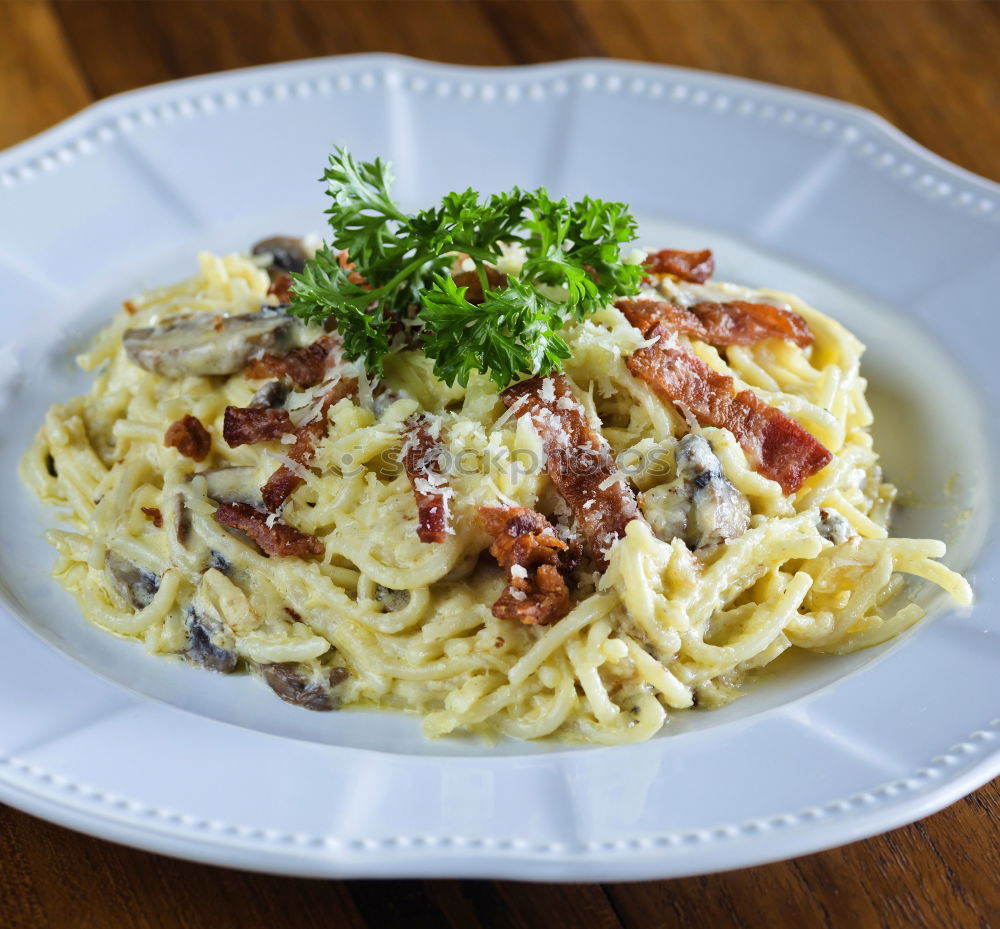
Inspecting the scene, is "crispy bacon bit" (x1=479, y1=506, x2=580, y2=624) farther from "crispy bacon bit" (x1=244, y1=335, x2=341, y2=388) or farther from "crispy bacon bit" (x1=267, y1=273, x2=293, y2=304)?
"crispy bacon bit" (x1=267, y1=273, x2=293, y2=304)

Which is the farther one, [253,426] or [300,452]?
[253,426]

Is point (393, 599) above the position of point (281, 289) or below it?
below

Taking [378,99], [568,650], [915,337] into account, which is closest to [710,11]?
[378,99]

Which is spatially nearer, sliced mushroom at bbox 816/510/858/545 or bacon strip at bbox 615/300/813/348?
sliced mushroom at bbox 816/510/858/545

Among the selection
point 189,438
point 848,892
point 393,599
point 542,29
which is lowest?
point 848,892

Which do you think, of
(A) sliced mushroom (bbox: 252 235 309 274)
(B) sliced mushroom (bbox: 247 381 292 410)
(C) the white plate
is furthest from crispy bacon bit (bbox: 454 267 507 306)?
(C) the white plate

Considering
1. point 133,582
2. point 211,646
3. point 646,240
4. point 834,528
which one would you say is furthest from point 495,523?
point 646,240

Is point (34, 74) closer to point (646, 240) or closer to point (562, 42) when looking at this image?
point (562, 42)
